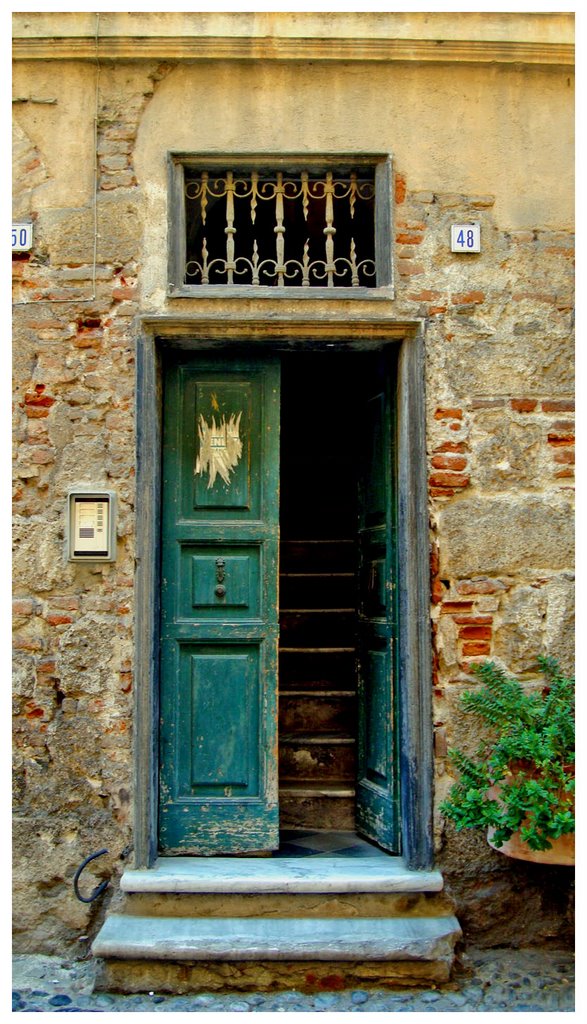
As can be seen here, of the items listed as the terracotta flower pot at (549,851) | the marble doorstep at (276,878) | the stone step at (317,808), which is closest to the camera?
the terracotta flower pot at (549,851)

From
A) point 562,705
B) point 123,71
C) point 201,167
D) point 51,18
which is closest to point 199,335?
point 201,167

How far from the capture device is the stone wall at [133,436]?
11.9 ft

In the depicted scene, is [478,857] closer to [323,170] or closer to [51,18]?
[323,170]

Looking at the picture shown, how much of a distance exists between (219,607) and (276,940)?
4.54 feet

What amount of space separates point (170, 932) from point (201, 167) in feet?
10.7

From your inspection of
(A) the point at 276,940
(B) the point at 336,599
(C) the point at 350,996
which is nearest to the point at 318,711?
(B) the point at 336,599

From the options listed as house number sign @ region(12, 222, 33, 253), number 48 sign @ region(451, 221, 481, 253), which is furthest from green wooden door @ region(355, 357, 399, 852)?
house number sign @ region(12, 222, 33, 253)

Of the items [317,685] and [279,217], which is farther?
[317,685]

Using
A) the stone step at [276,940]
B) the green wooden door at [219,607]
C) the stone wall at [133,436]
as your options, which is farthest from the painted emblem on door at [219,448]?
the stone step at [276,940]

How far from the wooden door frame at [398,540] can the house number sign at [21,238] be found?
0.62m

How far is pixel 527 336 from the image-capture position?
3803mm

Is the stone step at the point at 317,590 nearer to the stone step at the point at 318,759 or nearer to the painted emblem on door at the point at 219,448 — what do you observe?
the stone step at the point at 318,759

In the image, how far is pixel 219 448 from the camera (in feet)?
12.8

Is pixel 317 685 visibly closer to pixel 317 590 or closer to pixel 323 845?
pixel 317 590
